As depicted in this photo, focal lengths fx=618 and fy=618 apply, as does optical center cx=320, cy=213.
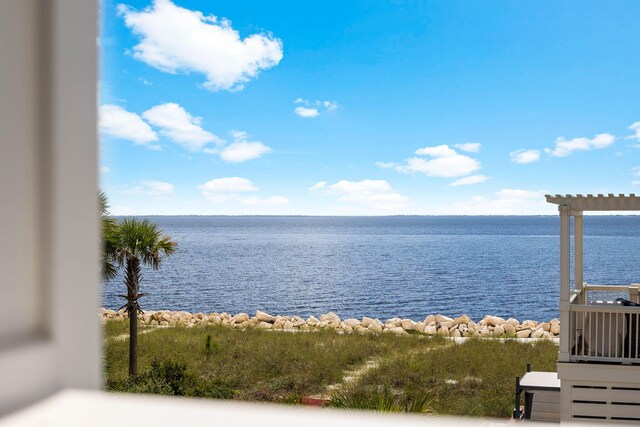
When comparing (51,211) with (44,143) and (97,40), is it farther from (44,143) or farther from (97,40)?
(97,40)

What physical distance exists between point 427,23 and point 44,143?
55626 mm

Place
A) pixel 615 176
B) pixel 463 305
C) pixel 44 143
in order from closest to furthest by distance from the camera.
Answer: pixel 44 143
pixel 463 305
pixel 615 176

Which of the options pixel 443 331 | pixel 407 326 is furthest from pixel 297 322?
pixel 443 331

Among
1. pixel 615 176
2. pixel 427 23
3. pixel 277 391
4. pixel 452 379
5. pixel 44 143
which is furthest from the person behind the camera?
pixel 427 23

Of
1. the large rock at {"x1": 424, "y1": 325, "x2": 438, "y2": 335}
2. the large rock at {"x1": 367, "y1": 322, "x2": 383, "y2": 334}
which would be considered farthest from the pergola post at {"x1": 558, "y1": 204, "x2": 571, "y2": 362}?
the large rock at {"x1": 367, "y1": 322, "x2": 383, "y2": 334}

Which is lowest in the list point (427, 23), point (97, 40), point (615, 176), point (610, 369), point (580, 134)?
point (610, 369)

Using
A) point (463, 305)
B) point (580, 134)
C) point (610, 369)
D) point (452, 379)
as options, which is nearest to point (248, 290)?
point (463, 305)

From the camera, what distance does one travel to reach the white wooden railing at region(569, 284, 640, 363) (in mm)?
5422

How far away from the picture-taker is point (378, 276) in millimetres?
35312

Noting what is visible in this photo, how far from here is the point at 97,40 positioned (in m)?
0.94

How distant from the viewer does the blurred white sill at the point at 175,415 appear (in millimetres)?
733

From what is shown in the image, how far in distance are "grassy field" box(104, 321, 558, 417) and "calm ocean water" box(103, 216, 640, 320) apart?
10149 mm

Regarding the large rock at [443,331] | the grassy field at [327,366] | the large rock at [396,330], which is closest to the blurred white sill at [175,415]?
the grassy field at [327,366]

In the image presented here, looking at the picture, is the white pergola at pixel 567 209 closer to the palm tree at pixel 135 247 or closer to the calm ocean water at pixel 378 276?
the palm tree at pixel 135 247
